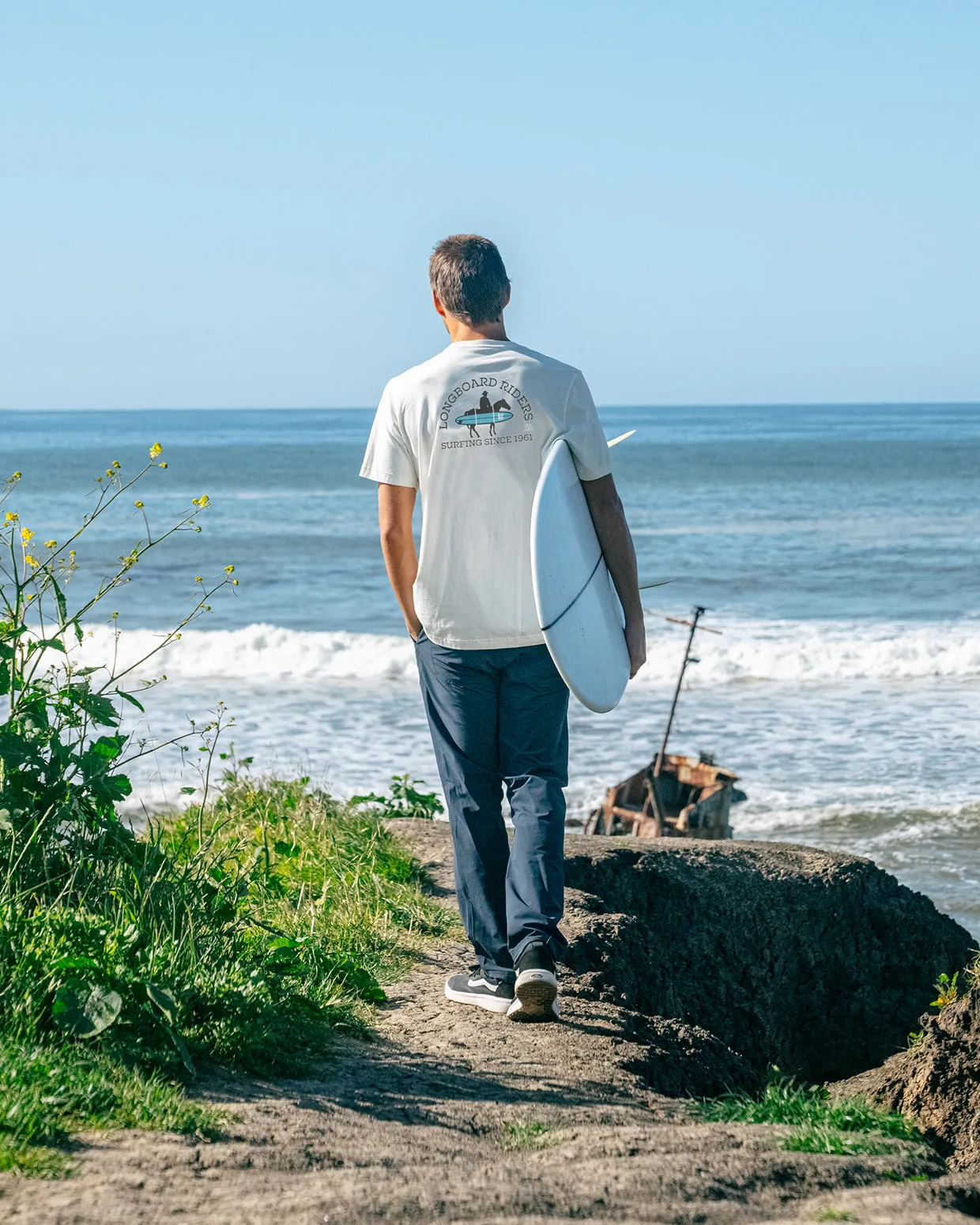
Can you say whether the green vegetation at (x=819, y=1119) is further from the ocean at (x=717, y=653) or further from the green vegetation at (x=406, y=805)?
the green vegetation at (x=406, y=805)

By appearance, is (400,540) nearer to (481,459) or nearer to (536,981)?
(481,459)

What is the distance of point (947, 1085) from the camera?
3590 mm

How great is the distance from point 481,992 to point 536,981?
1.18ft

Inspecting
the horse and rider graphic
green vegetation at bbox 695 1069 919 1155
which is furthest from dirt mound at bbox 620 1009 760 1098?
the horse and rider graphic

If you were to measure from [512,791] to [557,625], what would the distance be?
588 millimetres

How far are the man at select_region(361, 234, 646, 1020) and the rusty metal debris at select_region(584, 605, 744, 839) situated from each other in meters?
5.38

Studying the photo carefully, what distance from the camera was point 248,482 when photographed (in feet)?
173

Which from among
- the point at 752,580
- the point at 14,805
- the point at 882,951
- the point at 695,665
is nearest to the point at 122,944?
the point at 14,805

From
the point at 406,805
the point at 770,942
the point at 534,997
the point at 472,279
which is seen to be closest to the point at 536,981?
the point at 534,997

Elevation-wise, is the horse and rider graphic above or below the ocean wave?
above

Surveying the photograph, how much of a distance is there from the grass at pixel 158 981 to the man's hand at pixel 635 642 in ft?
4.38

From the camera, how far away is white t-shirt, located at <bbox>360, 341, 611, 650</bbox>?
337 centimetres

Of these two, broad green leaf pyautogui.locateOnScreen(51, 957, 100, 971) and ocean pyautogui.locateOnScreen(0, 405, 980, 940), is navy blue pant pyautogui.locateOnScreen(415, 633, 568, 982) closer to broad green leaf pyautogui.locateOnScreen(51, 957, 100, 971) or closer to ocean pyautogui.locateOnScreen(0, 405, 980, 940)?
ocean pyautogui.locateOnScreen(0, 405, 980, 940)

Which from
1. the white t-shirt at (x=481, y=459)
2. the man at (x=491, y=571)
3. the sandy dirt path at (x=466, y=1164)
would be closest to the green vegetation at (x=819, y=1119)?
the sandy dirt path at (x=466, y=1164)
